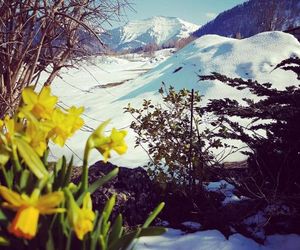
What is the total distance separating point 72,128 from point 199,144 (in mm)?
2322

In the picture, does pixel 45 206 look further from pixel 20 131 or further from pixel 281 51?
pixel 281 51

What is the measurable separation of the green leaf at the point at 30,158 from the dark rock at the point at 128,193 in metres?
1.85

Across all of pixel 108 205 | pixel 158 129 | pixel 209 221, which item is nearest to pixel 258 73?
pixel 158 129

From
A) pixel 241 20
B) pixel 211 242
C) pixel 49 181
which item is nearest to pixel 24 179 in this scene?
pixel 49 181

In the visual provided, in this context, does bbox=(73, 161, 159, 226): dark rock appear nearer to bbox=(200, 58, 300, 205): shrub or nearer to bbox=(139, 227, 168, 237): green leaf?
bbox=(200, 58, 300, 205): shrub

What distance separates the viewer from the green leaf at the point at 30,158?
0.86 metres

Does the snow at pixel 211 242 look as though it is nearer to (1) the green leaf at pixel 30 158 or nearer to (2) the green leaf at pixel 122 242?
(2) the green leaf at pixel 122 242

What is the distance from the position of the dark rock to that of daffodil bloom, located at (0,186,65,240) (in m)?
1.96

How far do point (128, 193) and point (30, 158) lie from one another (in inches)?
82.1

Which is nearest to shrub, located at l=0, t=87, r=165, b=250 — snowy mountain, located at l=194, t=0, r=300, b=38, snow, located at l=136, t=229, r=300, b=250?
snow, located at l=136, t=229, r=300, b=250

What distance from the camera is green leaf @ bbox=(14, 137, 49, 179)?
86cm

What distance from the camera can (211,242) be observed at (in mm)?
2535

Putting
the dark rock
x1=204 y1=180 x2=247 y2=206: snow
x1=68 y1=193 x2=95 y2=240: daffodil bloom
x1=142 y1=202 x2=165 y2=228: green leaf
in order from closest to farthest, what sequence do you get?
x1=68 y1=193 x2=95 y2=240: daffodil bloom → x1=142 y1=202 x2=165 y2=228: green leaf → the dark rock → x1=204 y1=180 x2=247 y2=206: snow

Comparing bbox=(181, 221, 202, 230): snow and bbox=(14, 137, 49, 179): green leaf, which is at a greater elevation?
bbox=(14, 137, 49, 179): green leaf
